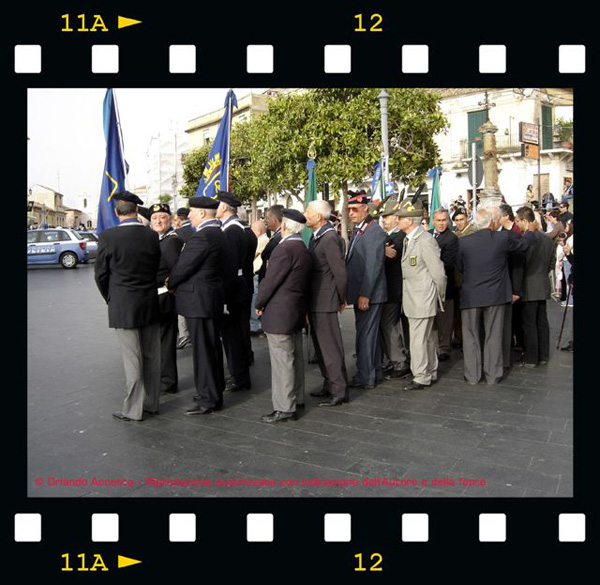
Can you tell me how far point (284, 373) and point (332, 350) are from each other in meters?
0.73

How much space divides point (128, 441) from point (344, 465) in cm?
185

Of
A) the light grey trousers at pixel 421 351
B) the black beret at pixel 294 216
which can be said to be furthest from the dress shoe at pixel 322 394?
the black beret at pixel 294 216

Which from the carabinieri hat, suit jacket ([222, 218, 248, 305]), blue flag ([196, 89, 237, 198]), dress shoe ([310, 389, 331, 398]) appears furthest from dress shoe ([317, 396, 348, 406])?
blue flag ([196, 89, 237, 198])

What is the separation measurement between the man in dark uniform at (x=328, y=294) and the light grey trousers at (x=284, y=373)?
43cm

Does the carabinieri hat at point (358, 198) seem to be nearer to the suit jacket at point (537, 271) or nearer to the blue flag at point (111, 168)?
the suit jacket at point (537, 271)

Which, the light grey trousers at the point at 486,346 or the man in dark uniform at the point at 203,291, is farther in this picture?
the light grey trousers at the point at 486,346

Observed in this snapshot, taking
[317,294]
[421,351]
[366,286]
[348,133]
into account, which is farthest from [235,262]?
[348,133]

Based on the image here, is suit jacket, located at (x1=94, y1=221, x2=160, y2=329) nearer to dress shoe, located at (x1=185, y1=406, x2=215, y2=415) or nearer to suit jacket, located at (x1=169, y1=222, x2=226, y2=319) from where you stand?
suit jacket, located at (x1=169, y1=222, x2=226, y2=319)

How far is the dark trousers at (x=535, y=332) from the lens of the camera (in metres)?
7.99

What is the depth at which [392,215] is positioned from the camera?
24.1ft

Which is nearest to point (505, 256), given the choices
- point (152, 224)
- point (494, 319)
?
point (494, 319)

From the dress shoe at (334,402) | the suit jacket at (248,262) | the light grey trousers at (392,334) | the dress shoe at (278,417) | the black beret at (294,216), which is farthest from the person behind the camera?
the light grey trousers at (392,334)

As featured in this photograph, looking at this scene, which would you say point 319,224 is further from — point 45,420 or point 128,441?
point 45,420

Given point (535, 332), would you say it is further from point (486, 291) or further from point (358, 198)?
point (358, 198)
